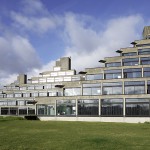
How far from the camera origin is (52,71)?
151 metres

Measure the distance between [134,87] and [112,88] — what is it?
561cm

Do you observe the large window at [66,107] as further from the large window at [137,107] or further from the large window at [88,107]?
the large window at [137,107]

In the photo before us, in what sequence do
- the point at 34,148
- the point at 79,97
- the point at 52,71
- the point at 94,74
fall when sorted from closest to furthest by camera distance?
the point at 34,148, the point at 79,97, the point at 94,74, the point at 52,71

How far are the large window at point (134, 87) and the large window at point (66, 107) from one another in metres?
13.8

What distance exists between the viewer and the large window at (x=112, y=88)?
80312 mm

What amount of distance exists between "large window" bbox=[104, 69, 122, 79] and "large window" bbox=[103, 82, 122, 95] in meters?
4.05

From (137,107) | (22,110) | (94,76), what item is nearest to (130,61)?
(94,76)

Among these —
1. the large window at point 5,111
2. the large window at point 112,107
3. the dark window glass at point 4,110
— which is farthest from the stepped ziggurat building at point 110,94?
the dark window glass at point 4,110

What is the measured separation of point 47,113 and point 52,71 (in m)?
66.6

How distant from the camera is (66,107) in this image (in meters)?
82.9

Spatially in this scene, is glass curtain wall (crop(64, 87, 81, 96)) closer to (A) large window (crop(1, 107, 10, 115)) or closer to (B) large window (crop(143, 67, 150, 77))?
(B) large window (crop(143, 67, 150, 77))

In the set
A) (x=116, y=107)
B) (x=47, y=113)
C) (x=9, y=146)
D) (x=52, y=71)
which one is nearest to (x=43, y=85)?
(x=52, y=71)

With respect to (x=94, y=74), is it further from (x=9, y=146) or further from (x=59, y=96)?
(x=9, y=146)

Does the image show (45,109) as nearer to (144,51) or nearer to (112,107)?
(112,107)
